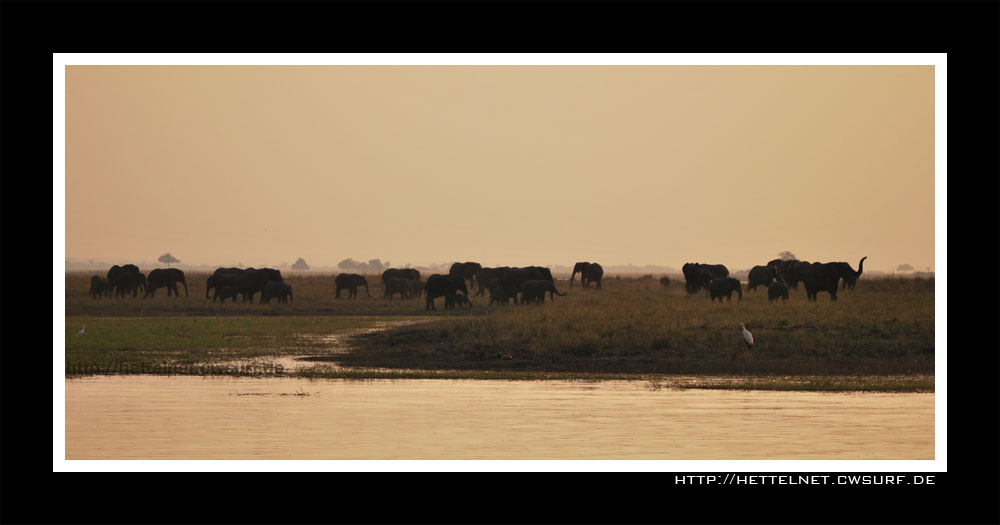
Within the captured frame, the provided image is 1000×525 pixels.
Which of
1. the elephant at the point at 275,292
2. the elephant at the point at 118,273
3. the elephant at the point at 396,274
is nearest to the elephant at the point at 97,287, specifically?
the elephant at the point at 118,273

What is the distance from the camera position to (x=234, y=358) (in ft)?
95.9

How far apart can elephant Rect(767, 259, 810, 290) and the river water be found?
90.5 ft

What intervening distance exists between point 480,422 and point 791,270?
38513 millimetres

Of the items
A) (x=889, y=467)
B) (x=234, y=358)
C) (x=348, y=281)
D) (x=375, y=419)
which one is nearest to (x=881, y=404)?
(x=889, y=467)

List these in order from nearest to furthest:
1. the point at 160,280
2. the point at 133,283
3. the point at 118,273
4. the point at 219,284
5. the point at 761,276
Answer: the point at 219,284 → the point at 761,276 → the point at 133,283 → the point at 160,280 → the point at 118,273

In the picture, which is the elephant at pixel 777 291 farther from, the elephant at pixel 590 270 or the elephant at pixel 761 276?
the elephant at pixel 590 270

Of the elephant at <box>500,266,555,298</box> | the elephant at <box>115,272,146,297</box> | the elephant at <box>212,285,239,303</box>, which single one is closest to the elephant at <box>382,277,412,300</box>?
the elephant at <box>212,285,239,303</box>

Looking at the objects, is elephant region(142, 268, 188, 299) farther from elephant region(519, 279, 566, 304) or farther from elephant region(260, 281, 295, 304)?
elephant region(519, 279, 566, 304)

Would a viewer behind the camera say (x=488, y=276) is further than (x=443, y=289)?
Yes

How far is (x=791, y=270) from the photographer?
179 ft

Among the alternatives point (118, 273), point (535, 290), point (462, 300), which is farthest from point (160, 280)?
point (535, 290)

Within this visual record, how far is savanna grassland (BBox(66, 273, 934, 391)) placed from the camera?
26.5 meters

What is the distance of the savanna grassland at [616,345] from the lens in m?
26.5

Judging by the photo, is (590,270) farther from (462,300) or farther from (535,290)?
(535,290)
